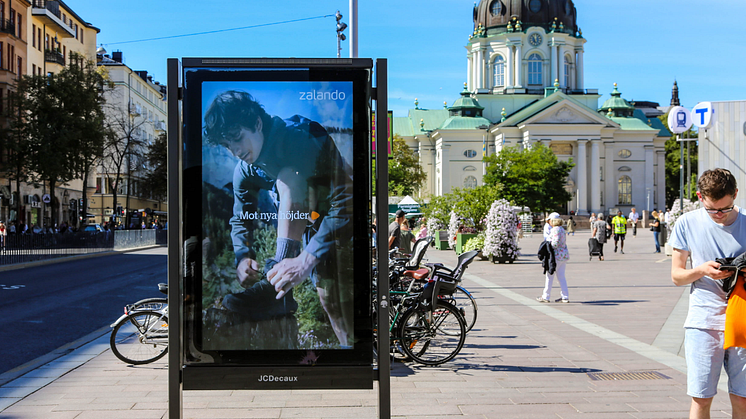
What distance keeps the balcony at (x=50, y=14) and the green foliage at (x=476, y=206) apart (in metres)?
35.7

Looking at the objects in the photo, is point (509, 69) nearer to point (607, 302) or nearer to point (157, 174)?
point (157, 174)

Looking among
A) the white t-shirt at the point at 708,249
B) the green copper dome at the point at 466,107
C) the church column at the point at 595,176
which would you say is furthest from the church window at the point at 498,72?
the white t-shirt at the point at 708,249

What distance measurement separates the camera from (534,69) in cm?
10019

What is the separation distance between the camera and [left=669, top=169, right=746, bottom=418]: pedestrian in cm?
422

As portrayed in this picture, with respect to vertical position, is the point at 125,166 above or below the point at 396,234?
above

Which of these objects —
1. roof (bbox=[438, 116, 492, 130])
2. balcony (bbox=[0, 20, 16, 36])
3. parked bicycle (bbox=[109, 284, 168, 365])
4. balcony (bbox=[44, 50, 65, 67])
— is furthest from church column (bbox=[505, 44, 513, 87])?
→ parked bicycle (bbox=[109, 284, 168, 365])

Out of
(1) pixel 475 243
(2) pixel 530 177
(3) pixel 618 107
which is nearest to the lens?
(1) pixel 475 243

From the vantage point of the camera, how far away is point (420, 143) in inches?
4163

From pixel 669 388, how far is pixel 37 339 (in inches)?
310

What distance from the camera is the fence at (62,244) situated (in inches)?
1061

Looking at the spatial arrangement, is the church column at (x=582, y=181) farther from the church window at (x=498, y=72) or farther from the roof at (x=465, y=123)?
the church window at (x=498, y=72)

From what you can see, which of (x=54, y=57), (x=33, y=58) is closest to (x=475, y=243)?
(x=33, y=58)

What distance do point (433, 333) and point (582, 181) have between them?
8944 centimetres

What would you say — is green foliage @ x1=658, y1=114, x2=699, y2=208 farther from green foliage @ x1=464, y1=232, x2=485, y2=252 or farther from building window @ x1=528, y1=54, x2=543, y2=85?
green foliage @ x1=464, y1=232, x2=485, y2=252
